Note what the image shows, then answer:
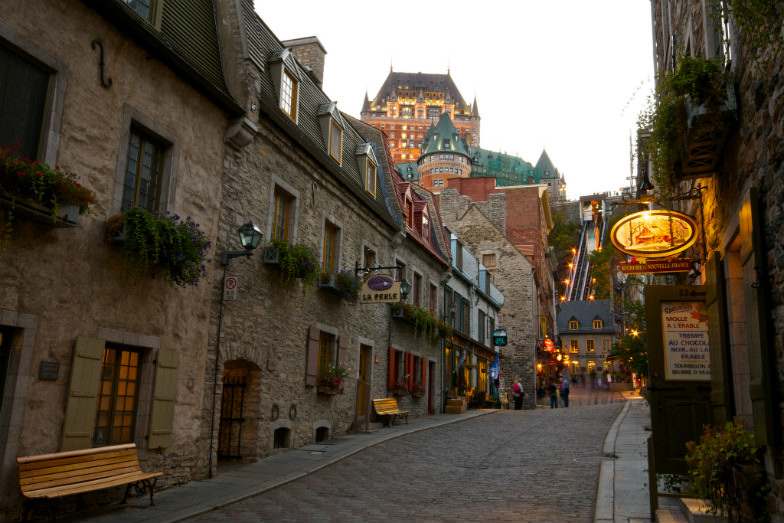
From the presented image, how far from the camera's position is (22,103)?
730cm

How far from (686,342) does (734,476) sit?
3022 mm

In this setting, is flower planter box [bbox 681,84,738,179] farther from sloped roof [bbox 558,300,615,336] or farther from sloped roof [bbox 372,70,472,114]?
sloped roof [bbox 372,70,472,114]

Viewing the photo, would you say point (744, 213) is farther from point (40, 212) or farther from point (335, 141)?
point (335, 141)

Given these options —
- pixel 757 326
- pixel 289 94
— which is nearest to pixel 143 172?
pixel 289 94

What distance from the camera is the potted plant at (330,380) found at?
14439mm

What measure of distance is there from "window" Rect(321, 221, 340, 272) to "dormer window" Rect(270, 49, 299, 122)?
2.75m

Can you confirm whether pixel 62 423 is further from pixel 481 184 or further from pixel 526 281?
pixel 481 184

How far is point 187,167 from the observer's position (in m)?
10.0

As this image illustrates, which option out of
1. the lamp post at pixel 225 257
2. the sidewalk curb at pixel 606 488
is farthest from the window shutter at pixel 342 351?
the sidewalk curb at pixel 606 488

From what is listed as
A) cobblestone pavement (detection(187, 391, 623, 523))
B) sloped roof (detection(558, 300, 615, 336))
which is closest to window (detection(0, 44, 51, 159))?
cobblestone pavement (detection(187, 391, 623, 523))

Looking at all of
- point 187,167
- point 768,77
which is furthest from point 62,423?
point 768,77

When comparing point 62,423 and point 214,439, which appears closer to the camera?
point 62,423

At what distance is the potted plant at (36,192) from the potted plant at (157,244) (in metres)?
0.93

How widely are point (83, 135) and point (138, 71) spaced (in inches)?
59.8
